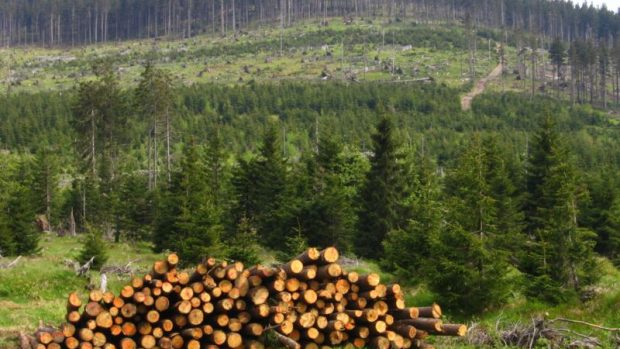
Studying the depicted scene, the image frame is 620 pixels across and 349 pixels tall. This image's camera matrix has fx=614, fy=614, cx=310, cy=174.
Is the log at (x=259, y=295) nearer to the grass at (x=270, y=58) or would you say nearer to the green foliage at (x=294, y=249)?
the green foliage at (x=294, y=249)

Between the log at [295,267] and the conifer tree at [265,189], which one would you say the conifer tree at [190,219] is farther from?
the log at [295,267]

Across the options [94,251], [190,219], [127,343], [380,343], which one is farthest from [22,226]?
[380,343]

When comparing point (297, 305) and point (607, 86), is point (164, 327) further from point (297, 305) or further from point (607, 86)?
point (607, 86)

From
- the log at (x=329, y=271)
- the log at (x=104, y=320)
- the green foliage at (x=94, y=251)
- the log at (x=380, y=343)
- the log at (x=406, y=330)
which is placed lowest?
the green foliage at (x=94, y=251)

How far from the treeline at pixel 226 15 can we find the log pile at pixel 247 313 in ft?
499

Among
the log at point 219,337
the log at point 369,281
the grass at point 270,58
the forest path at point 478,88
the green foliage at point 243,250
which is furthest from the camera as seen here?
the grass at point 270,58

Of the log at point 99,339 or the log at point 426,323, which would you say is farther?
the log at point 426,323

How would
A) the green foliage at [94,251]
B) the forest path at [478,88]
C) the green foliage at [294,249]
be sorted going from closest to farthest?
the green foliage at [94,251] < the green foliage at [294,249] < the forest path at [478,88]

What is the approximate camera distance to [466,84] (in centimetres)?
10356

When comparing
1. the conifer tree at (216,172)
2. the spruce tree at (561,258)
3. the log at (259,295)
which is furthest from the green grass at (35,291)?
the spruce tree at (561,258)

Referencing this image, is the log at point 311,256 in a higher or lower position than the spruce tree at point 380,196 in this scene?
higher

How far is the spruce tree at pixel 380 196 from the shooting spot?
3105 cm

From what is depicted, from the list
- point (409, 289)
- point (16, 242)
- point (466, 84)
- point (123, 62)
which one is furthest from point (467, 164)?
point (123, 62)

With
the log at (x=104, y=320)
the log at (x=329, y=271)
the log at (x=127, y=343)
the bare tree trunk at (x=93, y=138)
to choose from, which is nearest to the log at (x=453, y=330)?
the log at (x=329, y=271)
